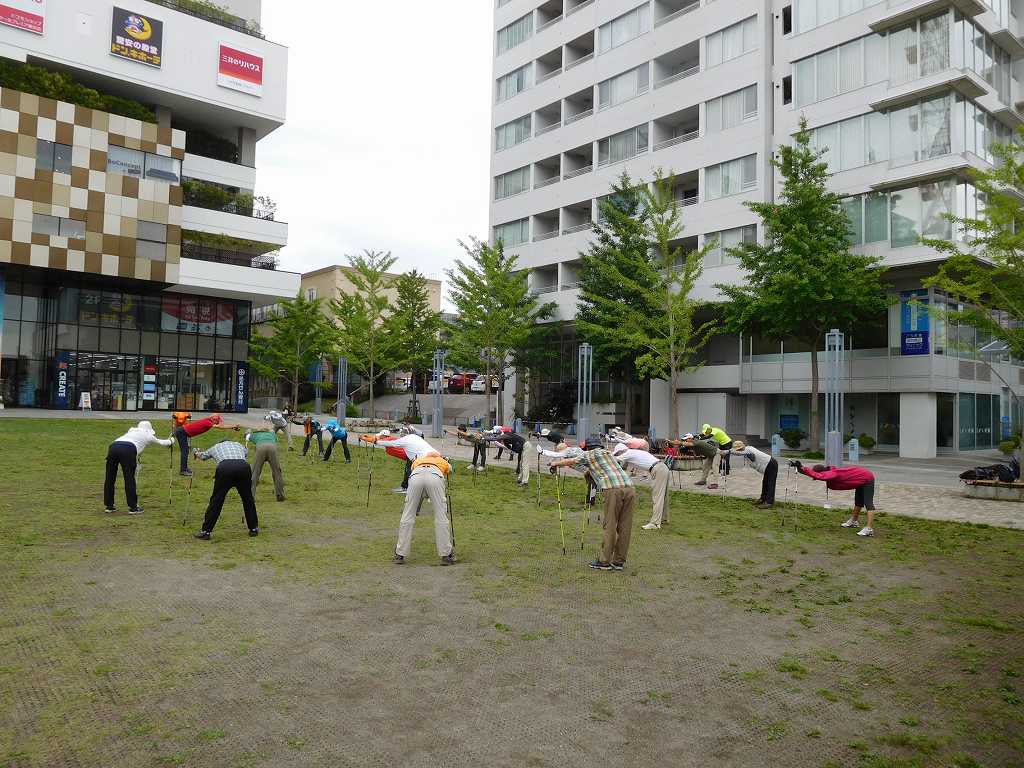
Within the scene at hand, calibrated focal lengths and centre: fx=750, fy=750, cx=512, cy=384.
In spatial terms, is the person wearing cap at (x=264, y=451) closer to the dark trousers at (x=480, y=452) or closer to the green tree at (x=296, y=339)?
the dark trousers at (x=480, y=452)

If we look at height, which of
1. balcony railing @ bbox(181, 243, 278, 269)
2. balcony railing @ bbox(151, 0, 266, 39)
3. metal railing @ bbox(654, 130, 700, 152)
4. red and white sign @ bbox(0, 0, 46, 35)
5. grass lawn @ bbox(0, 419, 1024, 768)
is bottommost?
grass lawn @ bbox(0, 419, 1024, 768)

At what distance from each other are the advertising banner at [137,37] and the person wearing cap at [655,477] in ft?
154

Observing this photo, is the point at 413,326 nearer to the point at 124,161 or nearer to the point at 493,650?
the point at 124,161

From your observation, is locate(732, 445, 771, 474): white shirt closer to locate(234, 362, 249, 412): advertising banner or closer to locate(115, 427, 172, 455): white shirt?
locate(115, 427, 172, 455): white shirt

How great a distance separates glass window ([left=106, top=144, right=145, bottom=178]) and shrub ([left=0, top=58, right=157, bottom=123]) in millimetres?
2921

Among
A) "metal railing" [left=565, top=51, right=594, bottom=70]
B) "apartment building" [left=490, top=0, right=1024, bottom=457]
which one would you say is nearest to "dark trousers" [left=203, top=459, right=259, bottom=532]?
"apartment building" [left=490, top=0, right=1024, bottom=457]

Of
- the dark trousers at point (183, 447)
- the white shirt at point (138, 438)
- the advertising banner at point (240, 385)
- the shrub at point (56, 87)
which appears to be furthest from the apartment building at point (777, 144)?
the shrub at point (56, 87)

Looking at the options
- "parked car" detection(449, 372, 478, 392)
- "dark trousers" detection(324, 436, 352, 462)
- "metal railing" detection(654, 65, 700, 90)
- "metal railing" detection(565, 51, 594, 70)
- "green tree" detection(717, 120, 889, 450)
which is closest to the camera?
"dark trousers" detection(324, 436, 352, 462)

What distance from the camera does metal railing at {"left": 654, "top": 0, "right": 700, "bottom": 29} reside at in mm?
41406

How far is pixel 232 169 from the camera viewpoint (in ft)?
169

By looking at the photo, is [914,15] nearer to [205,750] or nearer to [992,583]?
[992,583]

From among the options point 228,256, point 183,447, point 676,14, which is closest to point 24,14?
A: point 228,256

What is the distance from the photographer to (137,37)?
46.6 meters

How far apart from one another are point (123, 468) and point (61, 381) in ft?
125
